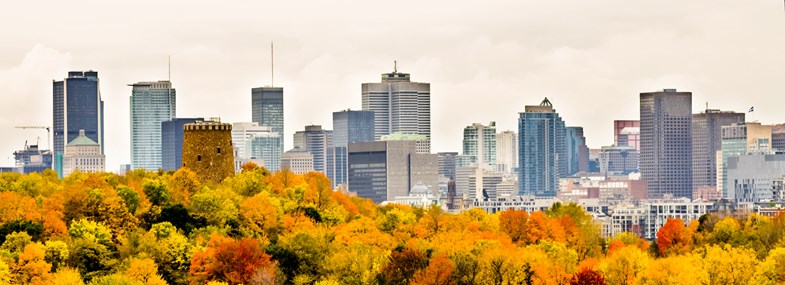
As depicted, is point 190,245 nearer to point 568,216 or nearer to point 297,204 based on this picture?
point 297,204

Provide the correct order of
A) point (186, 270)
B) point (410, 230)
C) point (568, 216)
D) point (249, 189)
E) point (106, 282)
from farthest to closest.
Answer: point (568, 216) < point (249, 189) < point (410, 230) < point (186, 270) < point (106, 282)

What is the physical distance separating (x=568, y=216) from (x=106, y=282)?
150ft

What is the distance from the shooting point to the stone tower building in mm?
106812

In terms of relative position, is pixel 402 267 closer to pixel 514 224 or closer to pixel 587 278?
pixel 587 278

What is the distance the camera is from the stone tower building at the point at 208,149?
107 metres

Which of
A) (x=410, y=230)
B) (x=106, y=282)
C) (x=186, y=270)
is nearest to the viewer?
(x=106, y=282)

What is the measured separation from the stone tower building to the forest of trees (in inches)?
54.1

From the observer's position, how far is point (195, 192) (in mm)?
101688

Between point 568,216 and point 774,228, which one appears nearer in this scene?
point 774,228

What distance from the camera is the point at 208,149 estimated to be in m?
108

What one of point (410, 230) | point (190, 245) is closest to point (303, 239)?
point (190, 245)

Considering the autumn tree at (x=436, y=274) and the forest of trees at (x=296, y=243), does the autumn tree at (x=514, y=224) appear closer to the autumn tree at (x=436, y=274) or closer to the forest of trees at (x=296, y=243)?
the forest of trees at (x=296, y=243)

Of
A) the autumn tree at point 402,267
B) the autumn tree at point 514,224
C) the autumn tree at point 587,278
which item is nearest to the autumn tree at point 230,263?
the autumn tree at point 402,267

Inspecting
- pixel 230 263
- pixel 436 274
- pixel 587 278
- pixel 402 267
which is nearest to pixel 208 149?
pixel 230 263
